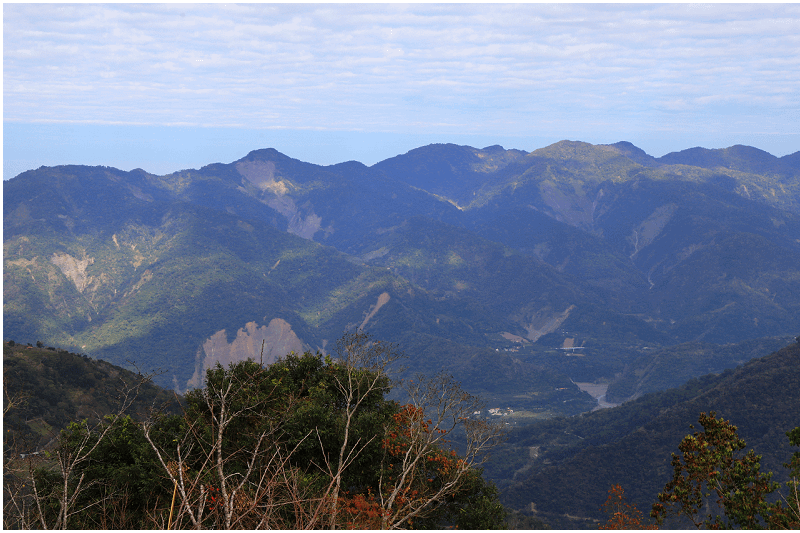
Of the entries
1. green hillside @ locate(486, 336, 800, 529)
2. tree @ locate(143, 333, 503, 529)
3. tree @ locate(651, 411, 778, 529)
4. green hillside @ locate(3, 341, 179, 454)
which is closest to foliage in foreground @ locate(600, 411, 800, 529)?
tree @ locate(651, 411, 778, 529)

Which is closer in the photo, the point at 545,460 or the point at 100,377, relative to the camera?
the point at 100,377

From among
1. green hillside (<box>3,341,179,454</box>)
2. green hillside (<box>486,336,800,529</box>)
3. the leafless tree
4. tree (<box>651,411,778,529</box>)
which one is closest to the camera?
tree (<box>651,411,778,529</box>)

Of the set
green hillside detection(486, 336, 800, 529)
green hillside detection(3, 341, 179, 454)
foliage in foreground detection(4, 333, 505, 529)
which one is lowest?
green hillside detection(486, 336, 800, 529)

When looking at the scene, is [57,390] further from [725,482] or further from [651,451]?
[651,451]

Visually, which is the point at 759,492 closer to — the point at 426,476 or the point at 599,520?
the point at 426,476

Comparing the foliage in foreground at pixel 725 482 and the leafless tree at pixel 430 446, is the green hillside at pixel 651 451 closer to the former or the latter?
the leafless tree at pixel 430 446

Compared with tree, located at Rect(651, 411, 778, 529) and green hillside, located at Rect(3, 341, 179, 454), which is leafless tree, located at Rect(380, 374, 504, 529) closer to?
tree, located at Rect(651, 411, 778, 529)

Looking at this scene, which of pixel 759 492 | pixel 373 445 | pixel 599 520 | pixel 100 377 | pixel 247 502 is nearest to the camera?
pixel 247 502

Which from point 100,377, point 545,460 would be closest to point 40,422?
point 100,377
